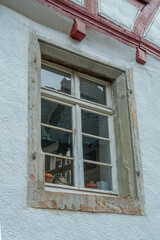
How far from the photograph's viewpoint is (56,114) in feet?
12.9

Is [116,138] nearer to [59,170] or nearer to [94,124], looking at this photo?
[94,124]

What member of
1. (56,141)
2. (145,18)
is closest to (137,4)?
(145,18)

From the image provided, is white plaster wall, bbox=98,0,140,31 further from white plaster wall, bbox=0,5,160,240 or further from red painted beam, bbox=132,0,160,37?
white plaster wall, bbox=0,5,160,240

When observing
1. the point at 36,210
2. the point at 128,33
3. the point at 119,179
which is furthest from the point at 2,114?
the point at 128,33

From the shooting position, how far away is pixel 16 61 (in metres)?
3.54

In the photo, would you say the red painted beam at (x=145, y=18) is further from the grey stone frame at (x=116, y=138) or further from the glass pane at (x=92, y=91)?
the glass pane at (x=92, y=91)

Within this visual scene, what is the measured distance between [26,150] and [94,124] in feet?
3.89

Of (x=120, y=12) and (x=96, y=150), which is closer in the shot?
(x=96, y=150)

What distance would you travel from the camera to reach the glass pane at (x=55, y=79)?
13.2 feet

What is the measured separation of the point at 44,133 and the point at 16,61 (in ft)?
2.50

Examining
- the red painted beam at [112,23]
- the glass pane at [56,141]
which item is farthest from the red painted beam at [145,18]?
the glass pane at [56,141]

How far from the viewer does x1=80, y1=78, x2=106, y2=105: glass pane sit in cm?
435

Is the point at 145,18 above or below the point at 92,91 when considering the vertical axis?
above

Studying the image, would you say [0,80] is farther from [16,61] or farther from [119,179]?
[119,179]
